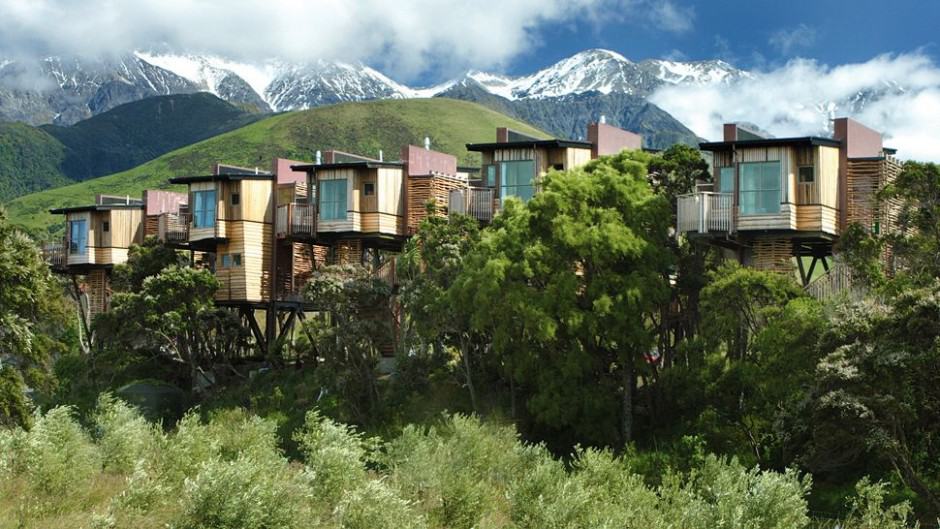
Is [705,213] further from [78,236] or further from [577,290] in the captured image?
[78,236]

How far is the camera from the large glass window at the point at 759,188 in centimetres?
4453

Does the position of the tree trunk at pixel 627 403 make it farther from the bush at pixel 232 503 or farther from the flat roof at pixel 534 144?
the bush at pixel 232 503

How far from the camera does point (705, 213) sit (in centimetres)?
4381

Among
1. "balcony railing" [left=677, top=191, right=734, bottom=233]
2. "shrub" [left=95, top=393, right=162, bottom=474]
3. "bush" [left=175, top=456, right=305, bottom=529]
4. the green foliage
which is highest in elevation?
"balcony railing" [left=677, top=191, right=734, bottom=233]

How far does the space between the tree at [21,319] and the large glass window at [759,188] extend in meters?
23.2

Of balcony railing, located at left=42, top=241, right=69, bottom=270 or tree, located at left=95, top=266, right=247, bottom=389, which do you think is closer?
tree, located at left=95, top=266, right=247, bottom=389

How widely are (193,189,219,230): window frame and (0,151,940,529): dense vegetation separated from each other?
3.79 meters

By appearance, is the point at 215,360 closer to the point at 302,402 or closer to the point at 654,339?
the point at 302,402

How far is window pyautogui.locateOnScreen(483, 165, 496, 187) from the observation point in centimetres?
5341

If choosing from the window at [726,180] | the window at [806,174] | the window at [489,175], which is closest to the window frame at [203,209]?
the window at [489,175]

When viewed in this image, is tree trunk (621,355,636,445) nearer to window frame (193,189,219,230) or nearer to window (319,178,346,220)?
window (319,178,346,220)

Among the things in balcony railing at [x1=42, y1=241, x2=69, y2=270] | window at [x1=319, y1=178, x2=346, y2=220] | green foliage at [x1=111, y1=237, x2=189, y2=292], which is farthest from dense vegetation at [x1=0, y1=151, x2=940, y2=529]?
balcony railing at [x1=42, y1=241, x2=69, y2=270]

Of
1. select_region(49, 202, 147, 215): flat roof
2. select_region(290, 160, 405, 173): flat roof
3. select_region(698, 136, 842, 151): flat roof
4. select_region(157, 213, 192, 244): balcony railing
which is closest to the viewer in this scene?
select_region(698, 136, 842, 151): flat roof

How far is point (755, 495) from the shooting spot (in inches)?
1053
